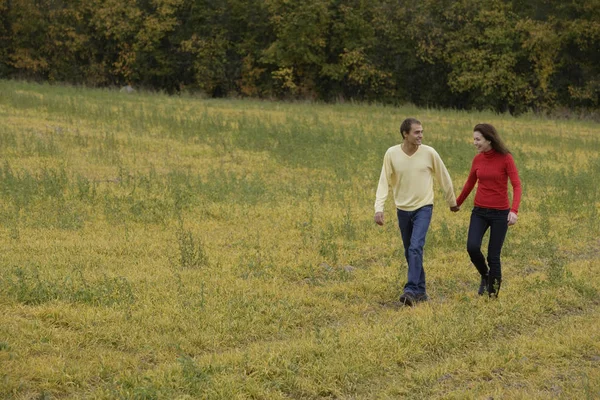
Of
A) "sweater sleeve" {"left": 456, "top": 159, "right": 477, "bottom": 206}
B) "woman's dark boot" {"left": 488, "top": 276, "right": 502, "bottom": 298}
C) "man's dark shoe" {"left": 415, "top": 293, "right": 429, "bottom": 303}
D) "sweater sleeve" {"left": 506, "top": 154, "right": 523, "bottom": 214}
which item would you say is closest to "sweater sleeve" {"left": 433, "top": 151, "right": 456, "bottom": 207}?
"sweater sleeve" {"left": 456, "top": 159, "right": 477, "bottom": 206}

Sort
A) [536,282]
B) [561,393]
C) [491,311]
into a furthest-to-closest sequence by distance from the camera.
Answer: [536,282]
[491,311]
[561,393]

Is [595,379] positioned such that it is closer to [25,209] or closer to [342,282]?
[342,282]

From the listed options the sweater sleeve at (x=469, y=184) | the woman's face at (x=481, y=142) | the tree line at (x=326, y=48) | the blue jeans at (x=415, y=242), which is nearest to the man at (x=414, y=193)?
the blue jeans at (x=415, y=242)

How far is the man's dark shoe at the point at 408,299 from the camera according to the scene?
893cm

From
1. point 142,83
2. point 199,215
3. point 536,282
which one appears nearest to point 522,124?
point 199,215

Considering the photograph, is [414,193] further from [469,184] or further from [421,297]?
[421,297]

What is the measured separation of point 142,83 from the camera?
47.6 metres

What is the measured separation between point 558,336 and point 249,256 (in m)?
4.50

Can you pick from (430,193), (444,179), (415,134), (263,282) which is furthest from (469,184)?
(263,282)

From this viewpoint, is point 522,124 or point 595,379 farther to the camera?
point 522,124

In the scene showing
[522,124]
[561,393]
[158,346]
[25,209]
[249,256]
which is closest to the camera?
[561,393]

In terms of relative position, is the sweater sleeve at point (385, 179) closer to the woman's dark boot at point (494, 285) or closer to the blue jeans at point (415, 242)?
the blue jeans at point (415, 242)

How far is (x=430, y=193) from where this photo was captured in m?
9.02

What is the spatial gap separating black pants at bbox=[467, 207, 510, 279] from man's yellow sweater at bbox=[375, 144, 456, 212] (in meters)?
0.35
